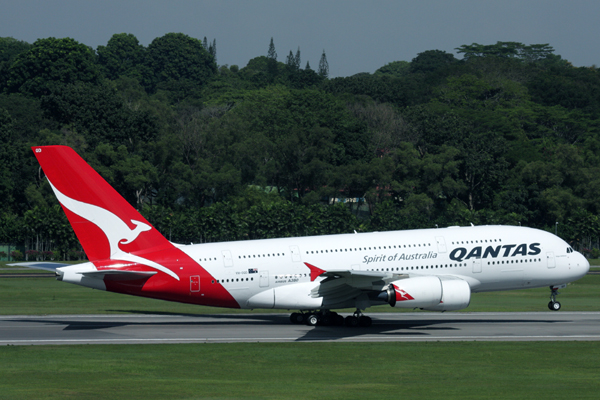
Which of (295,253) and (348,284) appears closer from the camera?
(348,284)

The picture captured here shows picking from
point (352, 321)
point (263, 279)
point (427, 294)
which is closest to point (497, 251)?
point (427, 294)

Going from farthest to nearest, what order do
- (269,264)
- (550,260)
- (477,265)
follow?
(550,260), (477,265), (269,264)

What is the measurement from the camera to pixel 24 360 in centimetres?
2802

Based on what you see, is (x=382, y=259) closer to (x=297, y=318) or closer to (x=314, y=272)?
(x=314, y=272)

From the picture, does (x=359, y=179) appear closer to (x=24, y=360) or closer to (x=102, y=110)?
(x=102, y=110)

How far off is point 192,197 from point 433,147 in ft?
131

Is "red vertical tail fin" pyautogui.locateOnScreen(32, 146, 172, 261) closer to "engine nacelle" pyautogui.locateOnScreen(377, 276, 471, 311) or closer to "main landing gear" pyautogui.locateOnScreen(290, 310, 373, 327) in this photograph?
"main landing gear" pyautogui.locateOnScreen(290, 310, 373, 327)

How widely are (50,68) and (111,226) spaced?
167 m

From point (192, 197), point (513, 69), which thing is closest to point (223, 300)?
point (192, 197)

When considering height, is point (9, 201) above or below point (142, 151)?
below

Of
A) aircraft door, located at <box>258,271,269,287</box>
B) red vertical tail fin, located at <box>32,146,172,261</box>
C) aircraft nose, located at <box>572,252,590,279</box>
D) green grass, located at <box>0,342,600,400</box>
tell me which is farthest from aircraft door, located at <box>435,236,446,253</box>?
red vertical tail fin, located at <box>32,146,172,261</box>

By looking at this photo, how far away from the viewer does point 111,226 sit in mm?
36938

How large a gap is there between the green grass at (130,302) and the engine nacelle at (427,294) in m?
11.4

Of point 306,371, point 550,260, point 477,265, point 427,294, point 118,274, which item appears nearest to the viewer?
point 306,371
